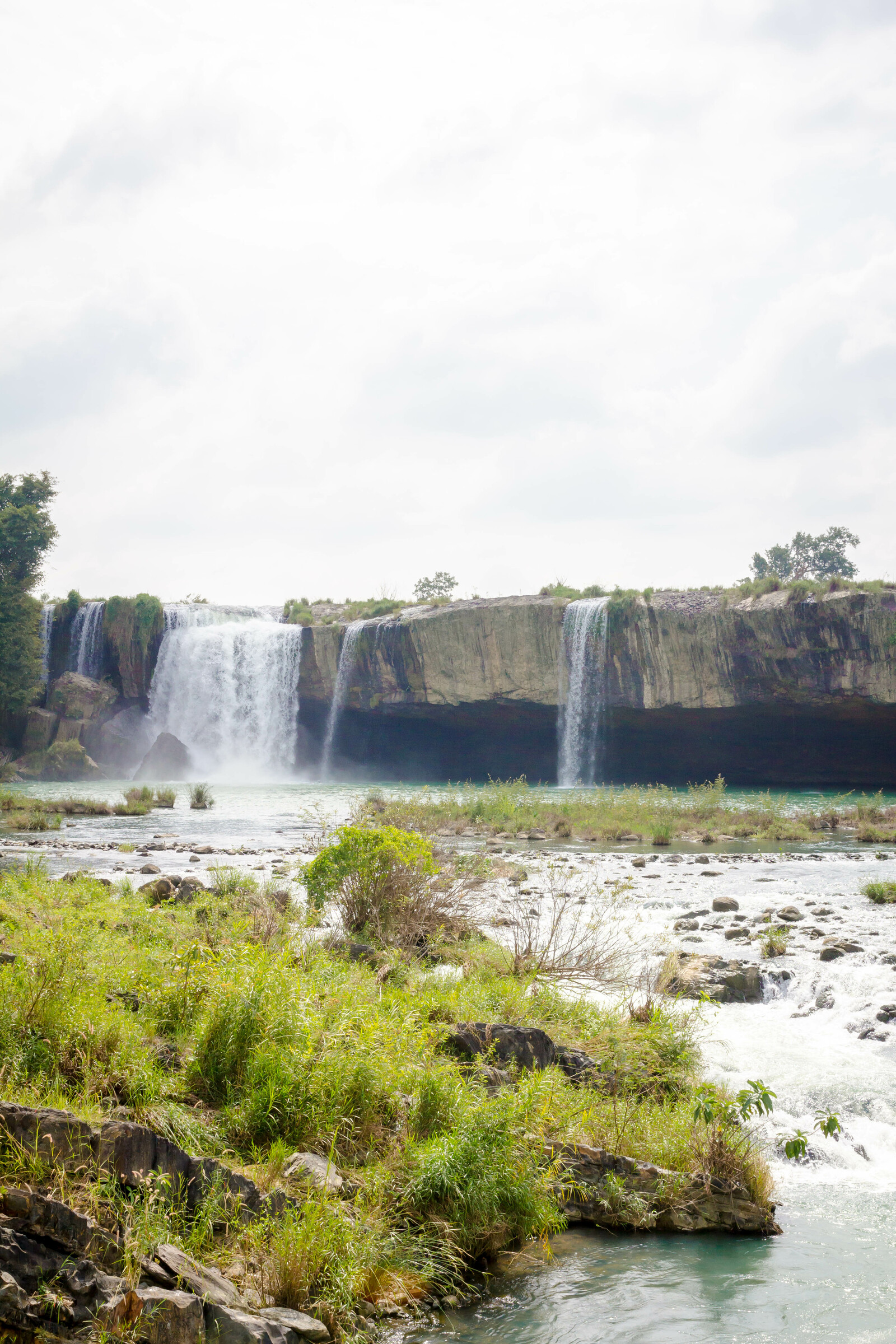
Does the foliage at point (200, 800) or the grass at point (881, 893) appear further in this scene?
the foliage at point (200, 800)

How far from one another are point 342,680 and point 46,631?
1464 cm

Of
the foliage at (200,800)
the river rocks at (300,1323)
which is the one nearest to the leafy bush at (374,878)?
the river rocks at (300,1323)

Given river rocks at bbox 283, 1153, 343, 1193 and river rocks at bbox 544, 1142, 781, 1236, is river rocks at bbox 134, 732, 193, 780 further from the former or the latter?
river rocks at bbox 283, 1153, 343, 1193

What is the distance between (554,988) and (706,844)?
14.3 m

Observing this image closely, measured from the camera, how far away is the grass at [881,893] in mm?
13305

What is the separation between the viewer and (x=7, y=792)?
26094mm

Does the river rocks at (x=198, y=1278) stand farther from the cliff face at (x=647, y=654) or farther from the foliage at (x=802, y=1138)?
the cliff face at (x=647, y=654)

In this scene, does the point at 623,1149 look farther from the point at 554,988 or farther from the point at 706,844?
the point at 706,844

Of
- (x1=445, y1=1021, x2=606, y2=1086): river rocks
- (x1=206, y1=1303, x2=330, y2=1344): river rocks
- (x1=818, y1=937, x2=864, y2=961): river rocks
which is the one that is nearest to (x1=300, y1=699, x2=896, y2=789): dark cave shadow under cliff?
(x1=818, y1=937, x2=864, y2=961): river rocks

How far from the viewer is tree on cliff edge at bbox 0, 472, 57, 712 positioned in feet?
132

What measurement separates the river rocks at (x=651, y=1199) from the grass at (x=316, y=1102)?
135 mm

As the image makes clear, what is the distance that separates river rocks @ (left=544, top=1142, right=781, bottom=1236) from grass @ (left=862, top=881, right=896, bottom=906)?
359 inches

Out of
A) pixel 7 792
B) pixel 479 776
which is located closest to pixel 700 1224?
pixel 7 792

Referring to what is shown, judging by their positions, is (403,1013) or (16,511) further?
(16,511)
